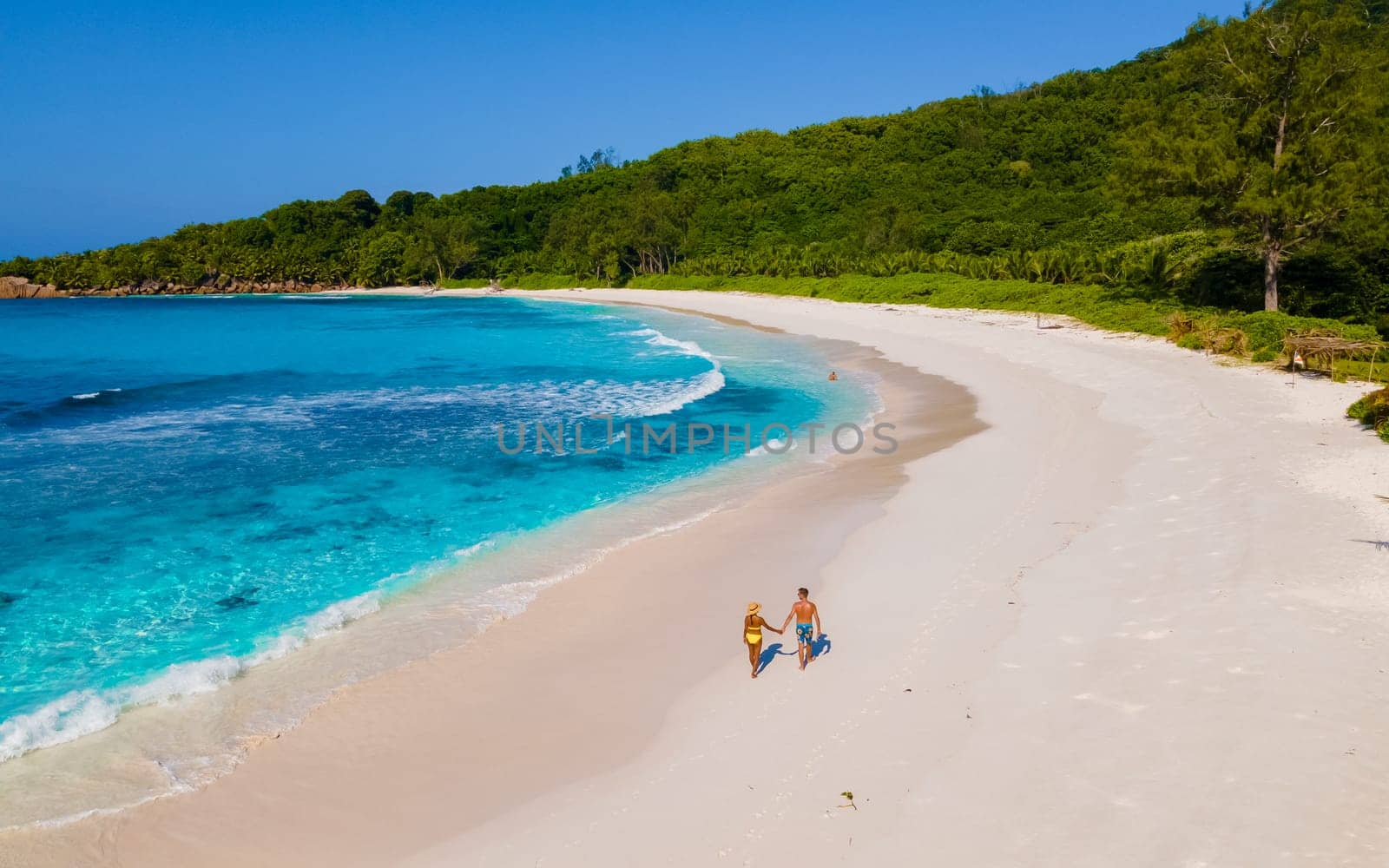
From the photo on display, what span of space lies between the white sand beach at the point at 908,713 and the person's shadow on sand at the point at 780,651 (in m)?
0.12

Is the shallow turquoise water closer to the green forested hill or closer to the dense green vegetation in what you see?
the dense green vegetation

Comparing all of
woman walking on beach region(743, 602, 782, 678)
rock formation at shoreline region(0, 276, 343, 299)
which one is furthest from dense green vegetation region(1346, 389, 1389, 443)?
rock formation at shoreline region(0, 276, 343, 299)

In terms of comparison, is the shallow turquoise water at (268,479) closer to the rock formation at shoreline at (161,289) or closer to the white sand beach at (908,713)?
A: the white sand beach at (908,713)

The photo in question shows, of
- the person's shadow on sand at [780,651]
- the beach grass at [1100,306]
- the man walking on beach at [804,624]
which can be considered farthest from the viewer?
the beach grass at [1100,306]

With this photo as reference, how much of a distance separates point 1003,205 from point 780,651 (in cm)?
8203

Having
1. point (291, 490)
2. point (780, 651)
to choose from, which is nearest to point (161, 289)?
point (291, 490)

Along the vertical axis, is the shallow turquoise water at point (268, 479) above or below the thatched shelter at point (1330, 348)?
below

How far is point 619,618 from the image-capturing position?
10.6m

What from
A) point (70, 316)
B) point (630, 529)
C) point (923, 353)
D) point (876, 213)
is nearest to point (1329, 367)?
point (923, 353)

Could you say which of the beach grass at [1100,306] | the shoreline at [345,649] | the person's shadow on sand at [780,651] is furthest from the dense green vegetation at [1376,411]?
the person's shadow on sand at [780,651]

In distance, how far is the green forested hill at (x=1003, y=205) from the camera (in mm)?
27906

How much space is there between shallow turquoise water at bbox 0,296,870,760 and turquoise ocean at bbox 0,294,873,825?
58mm

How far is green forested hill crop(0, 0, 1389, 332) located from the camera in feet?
91.6

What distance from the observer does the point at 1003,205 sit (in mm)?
81062
